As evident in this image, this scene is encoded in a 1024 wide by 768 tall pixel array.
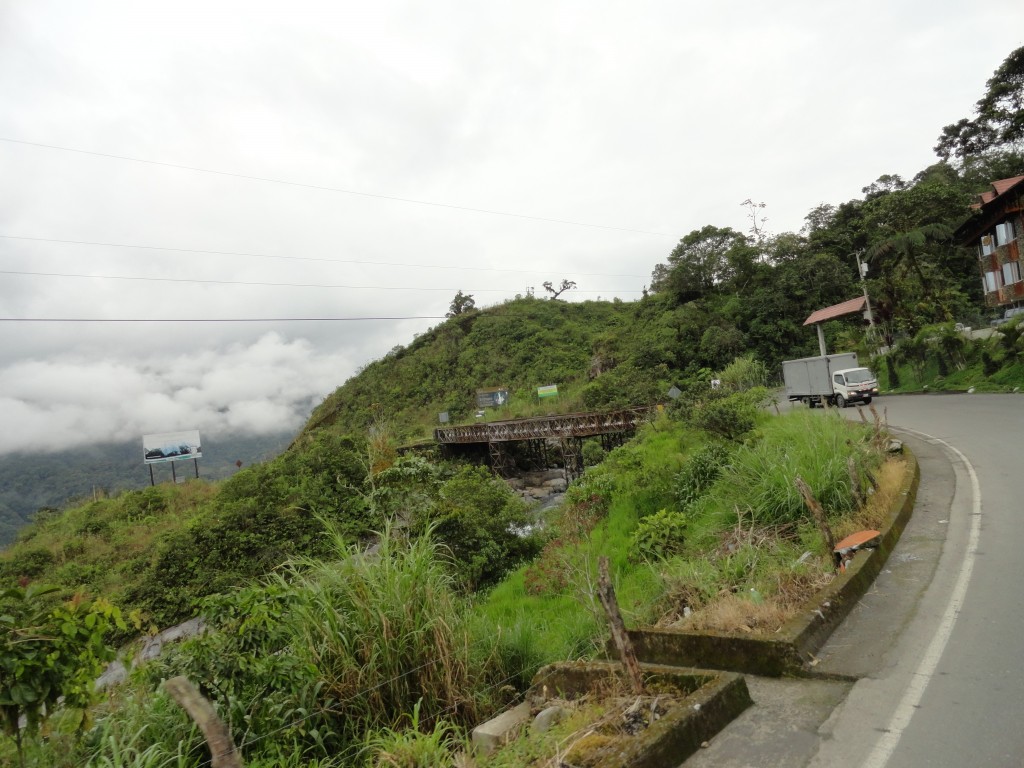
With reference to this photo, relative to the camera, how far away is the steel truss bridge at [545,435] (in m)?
28.8

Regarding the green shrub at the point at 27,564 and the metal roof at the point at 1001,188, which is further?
the metal roof at the point at 1001,188

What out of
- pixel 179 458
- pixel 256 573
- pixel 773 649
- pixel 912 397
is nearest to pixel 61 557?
pixel 256 573

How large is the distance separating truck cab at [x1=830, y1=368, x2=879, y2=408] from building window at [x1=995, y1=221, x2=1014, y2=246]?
43.2 ft

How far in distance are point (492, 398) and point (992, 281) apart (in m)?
32.3

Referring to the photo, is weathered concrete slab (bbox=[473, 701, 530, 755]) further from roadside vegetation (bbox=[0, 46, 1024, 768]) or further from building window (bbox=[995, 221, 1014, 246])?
building window (bbox=[995, 221, 1014, 246])

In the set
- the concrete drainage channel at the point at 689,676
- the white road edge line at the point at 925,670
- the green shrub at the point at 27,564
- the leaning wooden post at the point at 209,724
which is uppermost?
the leaning wooden post at the point at 209,724

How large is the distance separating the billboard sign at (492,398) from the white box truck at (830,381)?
2381 cm

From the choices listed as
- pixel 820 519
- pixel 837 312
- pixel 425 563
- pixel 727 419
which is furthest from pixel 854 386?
pixel 425 563

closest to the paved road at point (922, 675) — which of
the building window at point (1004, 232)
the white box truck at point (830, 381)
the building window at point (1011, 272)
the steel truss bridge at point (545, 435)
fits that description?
the steel truss bridge at point (545, 435)

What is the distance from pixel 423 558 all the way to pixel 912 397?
86.6ft

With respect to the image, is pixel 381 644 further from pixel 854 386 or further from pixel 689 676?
pixel 854 386

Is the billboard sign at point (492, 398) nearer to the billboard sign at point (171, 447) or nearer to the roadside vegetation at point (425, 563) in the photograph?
the roadside vegetation at point (425, 563)

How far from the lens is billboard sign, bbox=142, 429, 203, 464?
1590 inches

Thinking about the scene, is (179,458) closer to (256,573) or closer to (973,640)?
(256,573)
